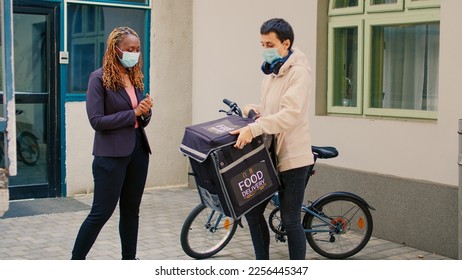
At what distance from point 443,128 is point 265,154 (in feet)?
7.44

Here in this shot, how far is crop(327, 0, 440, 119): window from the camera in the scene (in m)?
7.12

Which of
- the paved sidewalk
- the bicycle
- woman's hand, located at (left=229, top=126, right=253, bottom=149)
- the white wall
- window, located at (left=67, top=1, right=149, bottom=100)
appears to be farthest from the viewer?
window, located at (left=67, top=1, right=149, bottom=100)

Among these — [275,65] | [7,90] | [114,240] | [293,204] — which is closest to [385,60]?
[275,65]

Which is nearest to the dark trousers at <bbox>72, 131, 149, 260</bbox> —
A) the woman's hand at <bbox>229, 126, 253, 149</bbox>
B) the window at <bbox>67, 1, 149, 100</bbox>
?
the woman's hand at <bbox>229, 126, 253, 149</bbox>

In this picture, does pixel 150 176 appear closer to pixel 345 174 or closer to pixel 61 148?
pixel 61 148

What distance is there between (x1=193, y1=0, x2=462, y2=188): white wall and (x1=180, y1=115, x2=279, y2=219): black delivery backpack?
221 centimetres

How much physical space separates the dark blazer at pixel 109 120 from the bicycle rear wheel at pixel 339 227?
6.22ft

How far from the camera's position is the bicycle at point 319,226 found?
21.2 ft

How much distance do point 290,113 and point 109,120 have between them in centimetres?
124

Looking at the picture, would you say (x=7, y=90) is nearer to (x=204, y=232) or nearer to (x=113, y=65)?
(x=113, y=65)

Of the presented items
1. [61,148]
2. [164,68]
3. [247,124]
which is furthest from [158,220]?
[247,124]

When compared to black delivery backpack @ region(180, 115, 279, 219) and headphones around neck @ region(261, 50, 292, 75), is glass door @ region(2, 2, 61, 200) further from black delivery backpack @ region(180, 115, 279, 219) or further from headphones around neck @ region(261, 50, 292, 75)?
headphones around neck @ region(261, 50, 292, 75)

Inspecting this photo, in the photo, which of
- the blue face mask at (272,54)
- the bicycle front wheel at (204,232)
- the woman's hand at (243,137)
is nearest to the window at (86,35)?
the bicycle front wheel at (204,232)

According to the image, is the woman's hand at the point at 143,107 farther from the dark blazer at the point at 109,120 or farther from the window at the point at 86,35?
the window at the point at 86,35
